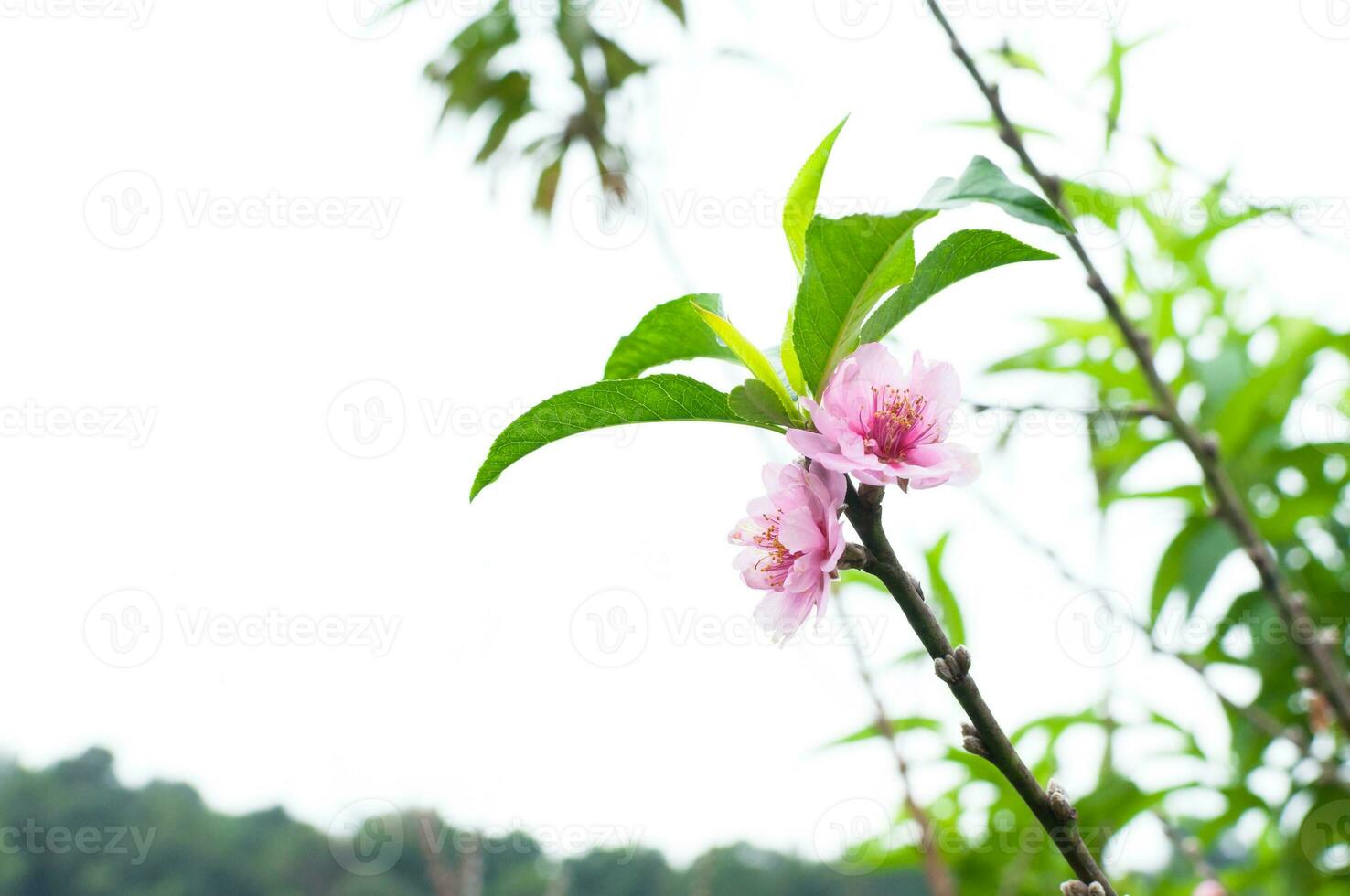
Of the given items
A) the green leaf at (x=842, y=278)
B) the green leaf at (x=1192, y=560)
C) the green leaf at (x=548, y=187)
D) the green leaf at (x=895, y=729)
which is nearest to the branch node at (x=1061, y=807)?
the green leaf at (x=842, y=278)

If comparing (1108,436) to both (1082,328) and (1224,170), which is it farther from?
(1224,170)

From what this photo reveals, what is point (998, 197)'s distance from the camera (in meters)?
0.39

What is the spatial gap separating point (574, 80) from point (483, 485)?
4.52 m

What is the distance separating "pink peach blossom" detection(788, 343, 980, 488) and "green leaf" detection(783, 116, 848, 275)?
0.07 metres

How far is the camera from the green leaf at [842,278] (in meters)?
0.42

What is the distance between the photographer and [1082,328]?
1812mm

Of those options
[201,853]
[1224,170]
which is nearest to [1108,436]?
[1224,170]

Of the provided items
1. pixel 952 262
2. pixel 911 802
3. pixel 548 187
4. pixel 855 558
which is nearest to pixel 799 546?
pixel 855 558

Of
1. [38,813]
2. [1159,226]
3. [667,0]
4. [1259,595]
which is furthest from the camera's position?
[38,813]

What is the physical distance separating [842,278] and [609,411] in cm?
14

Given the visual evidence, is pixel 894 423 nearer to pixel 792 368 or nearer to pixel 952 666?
pixel 792 368

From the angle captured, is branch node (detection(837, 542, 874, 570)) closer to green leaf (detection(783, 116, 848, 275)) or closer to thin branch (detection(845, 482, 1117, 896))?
thin branch (detection(845, 482, 1117, 896))

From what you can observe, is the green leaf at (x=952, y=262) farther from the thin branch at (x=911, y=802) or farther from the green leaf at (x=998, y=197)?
the thin branch at (x=911, y=802)

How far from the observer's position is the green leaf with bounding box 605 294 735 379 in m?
0.52
